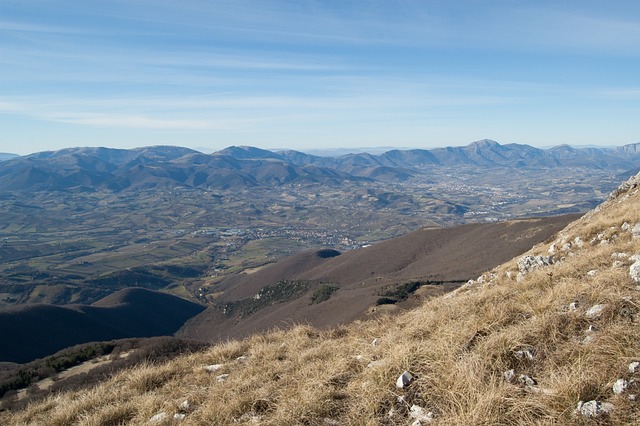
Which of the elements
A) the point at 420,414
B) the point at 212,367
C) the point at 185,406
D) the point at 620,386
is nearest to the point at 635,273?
the point at 620,386

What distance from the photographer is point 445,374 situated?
19.5 ft

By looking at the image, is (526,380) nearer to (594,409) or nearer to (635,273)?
(594,409)

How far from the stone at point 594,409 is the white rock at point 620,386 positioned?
249 mm

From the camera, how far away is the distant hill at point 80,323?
242ft

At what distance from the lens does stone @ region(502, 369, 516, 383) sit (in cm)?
559

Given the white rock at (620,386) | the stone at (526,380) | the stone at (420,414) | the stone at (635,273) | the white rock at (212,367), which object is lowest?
the white rock at (212,367)

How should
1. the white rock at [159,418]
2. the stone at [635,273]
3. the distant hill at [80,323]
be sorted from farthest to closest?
the distant hill at [80,323] < the stone at [635,273] < the white rock at [159,418]

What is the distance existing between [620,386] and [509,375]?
1.29 m

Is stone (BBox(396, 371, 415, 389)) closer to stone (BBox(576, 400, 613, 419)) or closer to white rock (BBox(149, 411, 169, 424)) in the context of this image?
stone (BBox(576, 400, 613, 419))

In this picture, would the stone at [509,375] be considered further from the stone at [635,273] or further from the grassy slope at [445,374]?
the stone at [635,273]

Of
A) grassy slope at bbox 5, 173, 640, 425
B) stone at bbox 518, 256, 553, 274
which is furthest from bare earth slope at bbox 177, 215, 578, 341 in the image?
grassy slope at bbox 5, 173, 640, 425

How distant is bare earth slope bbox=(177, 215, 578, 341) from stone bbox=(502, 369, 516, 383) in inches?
1763

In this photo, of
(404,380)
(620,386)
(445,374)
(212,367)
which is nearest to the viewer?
(620,386)

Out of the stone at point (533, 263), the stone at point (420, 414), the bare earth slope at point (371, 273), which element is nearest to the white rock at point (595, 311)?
the stone at point (420, 414)
